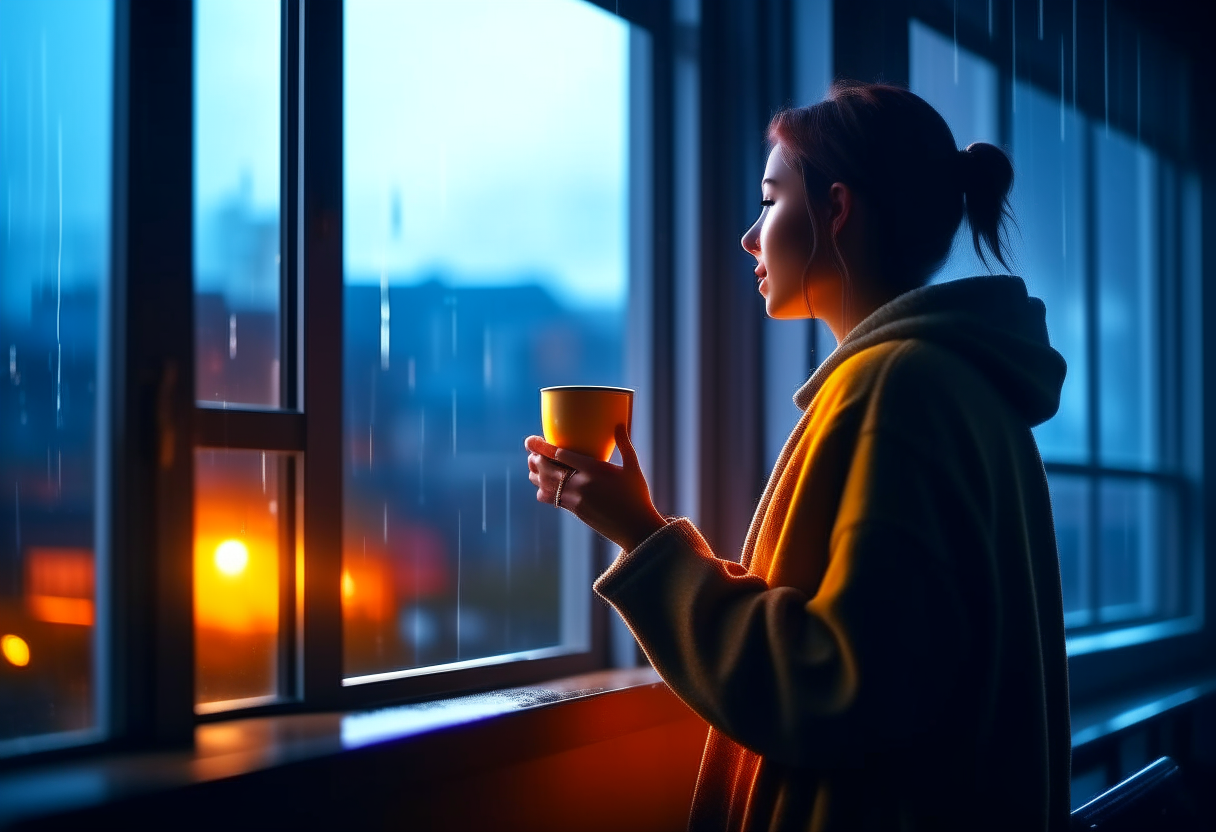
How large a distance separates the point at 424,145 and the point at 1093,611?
89.5 inches

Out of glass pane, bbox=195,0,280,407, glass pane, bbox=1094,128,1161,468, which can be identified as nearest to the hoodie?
glass pane, bbox=195,0,280,407

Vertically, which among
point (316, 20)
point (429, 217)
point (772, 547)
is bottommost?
point (772, 547)

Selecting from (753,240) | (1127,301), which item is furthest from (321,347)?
(1127,301)

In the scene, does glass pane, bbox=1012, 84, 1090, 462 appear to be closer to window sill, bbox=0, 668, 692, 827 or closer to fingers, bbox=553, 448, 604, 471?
window sill, bbox=0, 668, 692, 827

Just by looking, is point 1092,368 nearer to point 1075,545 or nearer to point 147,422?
point 1075,545

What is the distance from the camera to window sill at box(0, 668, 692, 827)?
874 mm

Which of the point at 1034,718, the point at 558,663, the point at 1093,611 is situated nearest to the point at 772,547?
the point at 1034,718

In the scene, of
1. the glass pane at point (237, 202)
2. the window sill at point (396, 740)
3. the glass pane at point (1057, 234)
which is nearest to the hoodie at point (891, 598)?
the window sill at point (396, 740)

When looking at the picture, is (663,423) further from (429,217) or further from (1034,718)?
(1034,718)

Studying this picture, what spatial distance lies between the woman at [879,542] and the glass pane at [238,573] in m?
0.40

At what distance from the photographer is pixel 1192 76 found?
2953 millimetres

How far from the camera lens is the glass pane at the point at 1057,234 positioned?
234 centimetres

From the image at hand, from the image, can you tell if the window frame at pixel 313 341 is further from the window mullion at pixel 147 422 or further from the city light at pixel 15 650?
the city light at pixel 15 650

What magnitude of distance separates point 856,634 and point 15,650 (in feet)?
2.80
